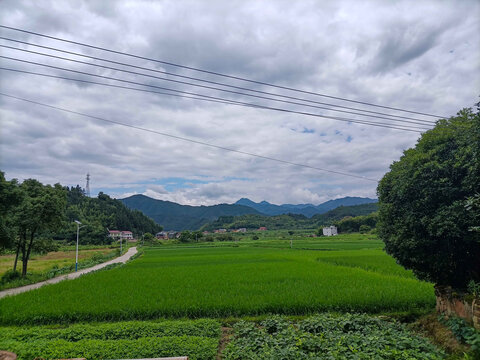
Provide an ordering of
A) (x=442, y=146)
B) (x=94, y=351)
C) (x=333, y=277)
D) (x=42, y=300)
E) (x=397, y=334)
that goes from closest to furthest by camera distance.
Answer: (x=94, y=351) → (x=397, y=334) → (x=442, y=146) → (x=42, y=300) → (x=333, y=277)

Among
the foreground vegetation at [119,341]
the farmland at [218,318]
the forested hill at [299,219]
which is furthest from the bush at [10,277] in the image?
the forested hill at [299,219]

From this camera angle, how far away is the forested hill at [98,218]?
60031 mm

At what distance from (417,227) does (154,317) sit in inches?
328

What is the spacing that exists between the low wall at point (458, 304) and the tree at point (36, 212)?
20.9 metres

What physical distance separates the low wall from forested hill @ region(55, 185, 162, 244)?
55.6 metres

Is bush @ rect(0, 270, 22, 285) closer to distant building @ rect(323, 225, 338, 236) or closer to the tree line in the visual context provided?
the tree line

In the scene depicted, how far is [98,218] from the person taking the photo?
243 feet

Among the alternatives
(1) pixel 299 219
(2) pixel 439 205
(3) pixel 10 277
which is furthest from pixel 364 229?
(3) pixel 10 277

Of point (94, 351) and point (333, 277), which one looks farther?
point (333, 277)

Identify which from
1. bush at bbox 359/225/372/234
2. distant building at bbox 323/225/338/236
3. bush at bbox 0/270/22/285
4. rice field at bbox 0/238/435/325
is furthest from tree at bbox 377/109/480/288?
distant building at bbox 323/225/338/236

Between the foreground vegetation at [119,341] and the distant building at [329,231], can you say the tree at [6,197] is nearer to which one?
the foreground vegetation at [119,341]

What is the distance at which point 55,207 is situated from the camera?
60.0ft

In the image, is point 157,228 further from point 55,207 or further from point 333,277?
point 333,277

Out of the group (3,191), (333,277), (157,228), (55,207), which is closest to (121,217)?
(157,228)
